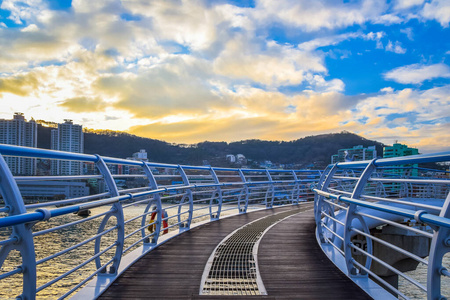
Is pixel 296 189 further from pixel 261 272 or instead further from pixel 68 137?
pixel 68 137

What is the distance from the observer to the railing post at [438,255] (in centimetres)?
232

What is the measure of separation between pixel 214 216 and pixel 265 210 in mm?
3217

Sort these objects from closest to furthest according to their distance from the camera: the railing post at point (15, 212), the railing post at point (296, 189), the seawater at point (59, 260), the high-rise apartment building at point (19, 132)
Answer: the railing post at point (15, 212) < the railing post at point (296, 189) < the seawater at point (59, 260) < the high-rise apartment building at point (19, 132)

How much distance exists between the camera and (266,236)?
286 inches

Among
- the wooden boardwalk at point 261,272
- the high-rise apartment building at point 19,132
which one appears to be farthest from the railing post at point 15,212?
the high-rise apartment building at point 19,132

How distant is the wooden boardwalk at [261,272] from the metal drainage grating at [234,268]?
0.10 m

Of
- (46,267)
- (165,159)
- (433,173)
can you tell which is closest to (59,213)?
(433,173)

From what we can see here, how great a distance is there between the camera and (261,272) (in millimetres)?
4590

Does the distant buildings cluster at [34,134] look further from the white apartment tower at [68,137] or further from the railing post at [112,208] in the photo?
the railing post at [112,208]

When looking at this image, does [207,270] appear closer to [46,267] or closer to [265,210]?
[265,210]

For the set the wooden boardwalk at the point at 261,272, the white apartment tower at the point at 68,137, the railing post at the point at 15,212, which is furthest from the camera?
the white apartment tower at the point at 68,137

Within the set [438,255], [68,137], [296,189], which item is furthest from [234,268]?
[68,137]

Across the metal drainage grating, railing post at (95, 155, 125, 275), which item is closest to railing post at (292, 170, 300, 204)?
the metal drainage grating

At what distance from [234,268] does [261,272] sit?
40 cm
